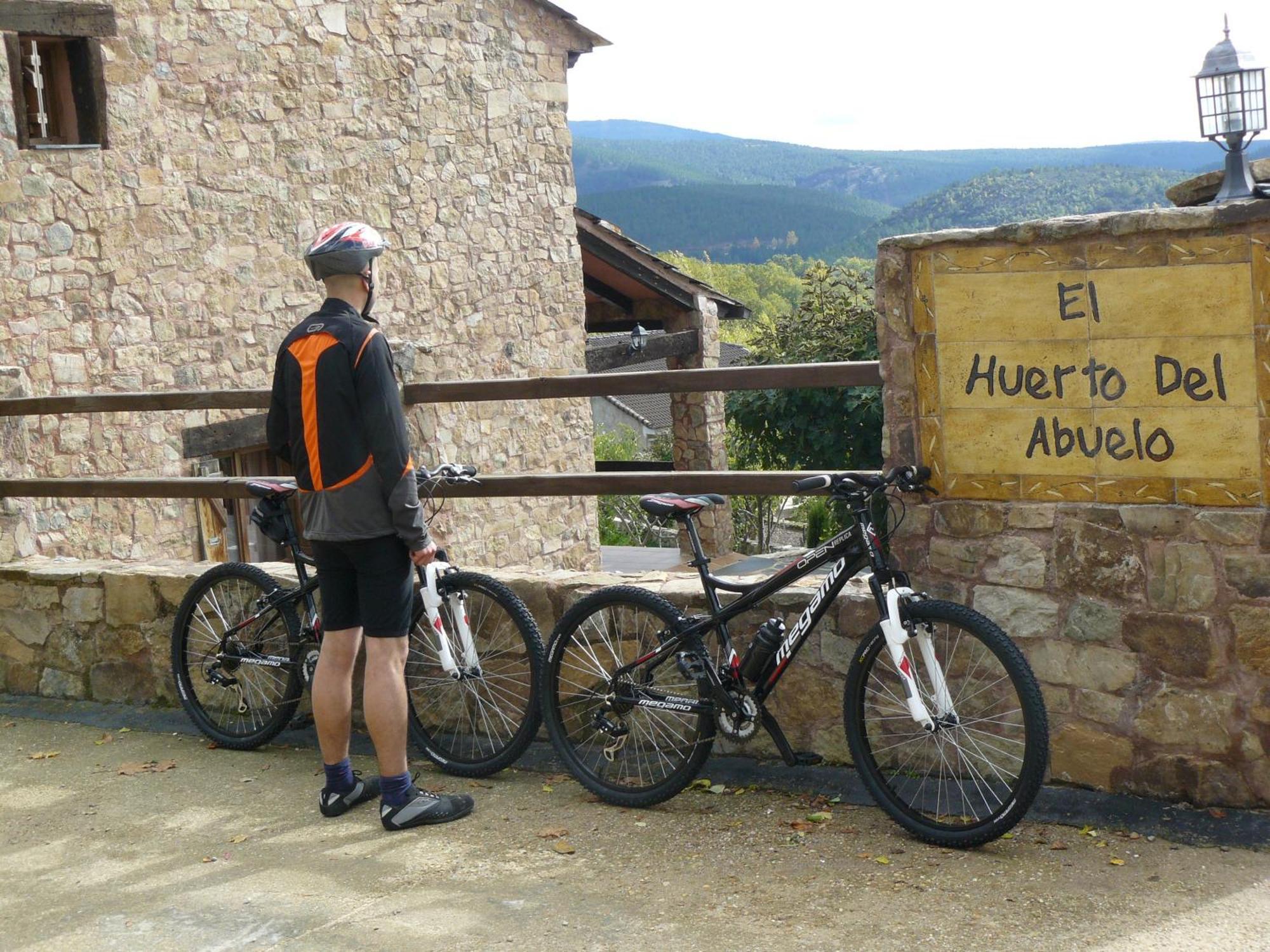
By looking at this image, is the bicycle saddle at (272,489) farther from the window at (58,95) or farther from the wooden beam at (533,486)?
the window at (58,95)

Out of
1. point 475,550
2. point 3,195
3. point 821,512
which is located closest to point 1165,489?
point 3,195

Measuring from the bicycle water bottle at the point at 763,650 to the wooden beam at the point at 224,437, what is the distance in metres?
5.78

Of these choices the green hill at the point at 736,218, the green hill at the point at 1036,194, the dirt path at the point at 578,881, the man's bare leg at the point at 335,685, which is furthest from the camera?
the green hill at the point at 736,218

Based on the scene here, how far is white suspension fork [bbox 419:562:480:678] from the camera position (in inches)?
185

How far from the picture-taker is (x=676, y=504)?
177 inches

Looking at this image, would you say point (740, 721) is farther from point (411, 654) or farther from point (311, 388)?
point (311, 388)

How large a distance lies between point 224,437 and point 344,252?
587 centimetres

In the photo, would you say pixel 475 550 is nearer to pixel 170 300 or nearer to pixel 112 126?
pixel 170 300

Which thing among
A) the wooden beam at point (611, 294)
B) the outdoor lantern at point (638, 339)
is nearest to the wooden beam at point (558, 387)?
the outdoor lantern at point (638, 339)

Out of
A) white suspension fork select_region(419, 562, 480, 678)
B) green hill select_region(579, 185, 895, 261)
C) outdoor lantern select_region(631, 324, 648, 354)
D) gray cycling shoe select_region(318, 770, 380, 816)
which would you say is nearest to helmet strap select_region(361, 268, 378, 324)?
white suspension fork select_region(419, 562, 480, 678)

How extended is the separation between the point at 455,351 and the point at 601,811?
345 inches

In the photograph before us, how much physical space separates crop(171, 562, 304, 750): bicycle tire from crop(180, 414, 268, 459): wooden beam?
403 cm

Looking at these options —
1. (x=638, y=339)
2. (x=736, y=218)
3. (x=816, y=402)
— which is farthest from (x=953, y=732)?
(x=736, y=218)

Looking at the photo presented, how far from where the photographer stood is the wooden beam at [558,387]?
4.49 meters
